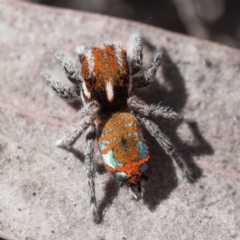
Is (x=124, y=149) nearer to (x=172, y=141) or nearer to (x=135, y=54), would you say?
(x=172, y=141)

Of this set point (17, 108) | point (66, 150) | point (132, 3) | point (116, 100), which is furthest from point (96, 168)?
point (132, 3)

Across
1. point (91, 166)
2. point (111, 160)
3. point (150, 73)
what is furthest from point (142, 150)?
point (150, 73)

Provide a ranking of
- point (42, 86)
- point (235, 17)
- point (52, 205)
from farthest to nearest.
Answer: point (235, 17), point (42, 86), point (52, 205)

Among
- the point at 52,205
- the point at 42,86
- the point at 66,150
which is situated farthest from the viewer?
the point at 42,86

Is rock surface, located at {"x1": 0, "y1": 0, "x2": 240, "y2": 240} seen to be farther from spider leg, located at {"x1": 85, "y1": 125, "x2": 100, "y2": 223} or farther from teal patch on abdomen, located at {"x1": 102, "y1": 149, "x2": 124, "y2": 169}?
teal patch on abdomen, located at {"x1": 102, "y1": 149, "x2": 124, "y2": 169}

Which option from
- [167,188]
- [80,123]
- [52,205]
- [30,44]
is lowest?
[167,188]

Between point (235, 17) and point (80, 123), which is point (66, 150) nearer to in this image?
point (80, 123)

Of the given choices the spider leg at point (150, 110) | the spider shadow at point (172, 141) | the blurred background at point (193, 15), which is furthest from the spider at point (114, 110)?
the blurred background at point (193, 15)
